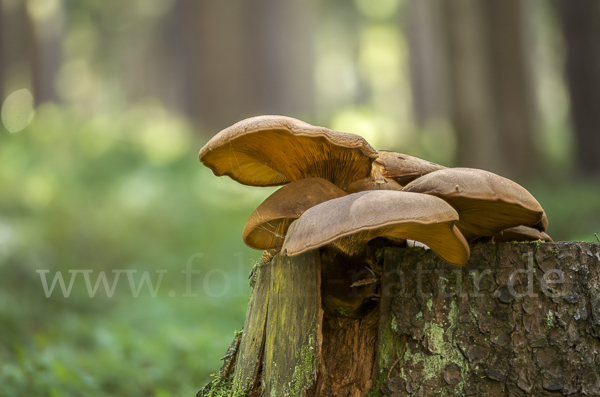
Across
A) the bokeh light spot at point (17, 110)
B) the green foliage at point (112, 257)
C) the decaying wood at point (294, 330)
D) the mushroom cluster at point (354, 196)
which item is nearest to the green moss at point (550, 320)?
the mushroom cluster at point (354, 196)

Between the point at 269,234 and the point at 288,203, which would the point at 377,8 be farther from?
the point at 288,203

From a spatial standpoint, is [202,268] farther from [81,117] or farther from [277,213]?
[277,213]

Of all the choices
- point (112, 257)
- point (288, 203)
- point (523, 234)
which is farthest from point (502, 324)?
point (112, 257)

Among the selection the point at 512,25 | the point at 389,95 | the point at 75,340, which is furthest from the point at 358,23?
the point at 75,340

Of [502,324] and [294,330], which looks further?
[294,330]

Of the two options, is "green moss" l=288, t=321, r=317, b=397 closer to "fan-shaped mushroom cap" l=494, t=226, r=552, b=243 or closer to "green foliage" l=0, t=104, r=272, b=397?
"fan-shaped mushroom cap" l=494, t=226, r=552, b=243

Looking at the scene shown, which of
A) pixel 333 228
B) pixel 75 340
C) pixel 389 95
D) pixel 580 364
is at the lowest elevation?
pixel 75 340
